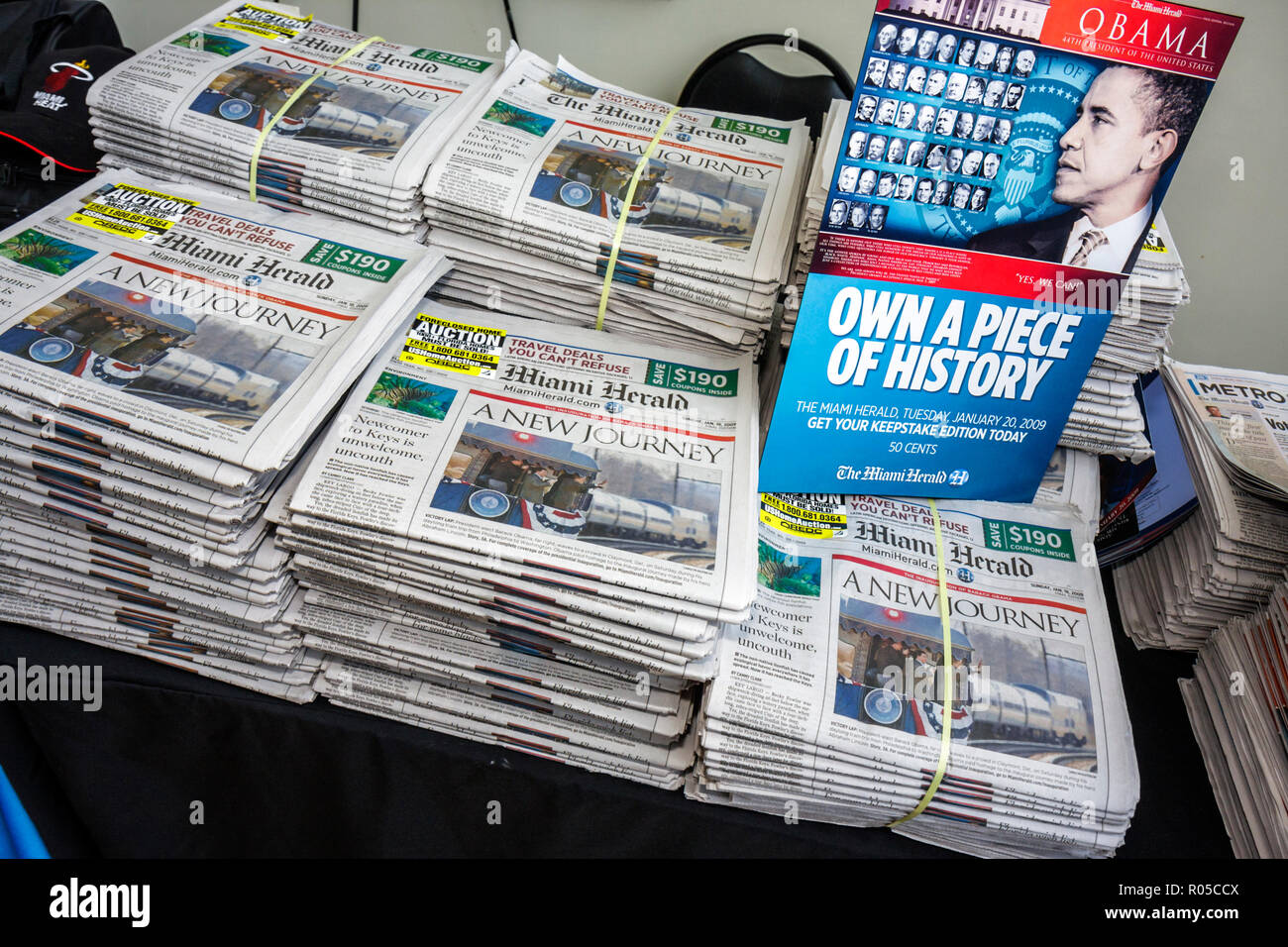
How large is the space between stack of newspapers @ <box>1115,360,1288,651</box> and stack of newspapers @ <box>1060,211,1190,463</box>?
89 millimetres

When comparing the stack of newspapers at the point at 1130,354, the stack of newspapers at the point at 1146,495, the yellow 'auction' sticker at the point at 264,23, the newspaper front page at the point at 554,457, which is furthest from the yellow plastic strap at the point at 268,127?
the stack of newspapers at the point at 1146,495

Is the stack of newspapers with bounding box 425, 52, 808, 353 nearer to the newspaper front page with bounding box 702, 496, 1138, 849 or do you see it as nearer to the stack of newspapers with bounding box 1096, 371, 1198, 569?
the newspaper front page with bounding box 702, 496, 1138, 849

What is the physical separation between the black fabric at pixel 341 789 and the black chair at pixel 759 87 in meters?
1.44

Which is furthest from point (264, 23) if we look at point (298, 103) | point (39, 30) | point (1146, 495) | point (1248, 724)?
point (1248, 724)

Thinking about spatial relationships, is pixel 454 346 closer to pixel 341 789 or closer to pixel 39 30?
pixel 341 789

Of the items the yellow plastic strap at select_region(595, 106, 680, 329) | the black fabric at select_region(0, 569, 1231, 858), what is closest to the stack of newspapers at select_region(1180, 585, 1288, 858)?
the black fabric at select_region(0, 569, 1231, 858)

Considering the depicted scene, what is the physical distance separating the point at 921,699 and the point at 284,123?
3.46 ft

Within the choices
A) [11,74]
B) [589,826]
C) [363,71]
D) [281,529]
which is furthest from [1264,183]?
[11,74]

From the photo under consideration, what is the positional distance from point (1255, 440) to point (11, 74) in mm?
2021

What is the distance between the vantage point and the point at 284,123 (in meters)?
1.20

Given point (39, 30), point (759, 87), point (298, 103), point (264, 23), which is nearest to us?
point (298, 103)

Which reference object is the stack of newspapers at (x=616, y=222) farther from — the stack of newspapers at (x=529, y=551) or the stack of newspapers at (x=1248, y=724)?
the stack of newspapers at (x=1248, y=724)

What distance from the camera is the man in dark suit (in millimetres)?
848

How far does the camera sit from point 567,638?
88 centimetres
